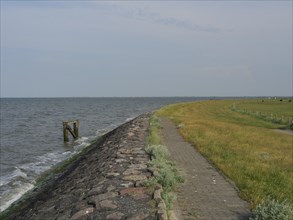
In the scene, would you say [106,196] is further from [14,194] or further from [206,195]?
[14,194]

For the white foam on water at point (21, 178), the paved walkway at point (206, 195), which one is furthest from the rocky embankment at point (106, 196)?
the white foam on water at point (21, 178)

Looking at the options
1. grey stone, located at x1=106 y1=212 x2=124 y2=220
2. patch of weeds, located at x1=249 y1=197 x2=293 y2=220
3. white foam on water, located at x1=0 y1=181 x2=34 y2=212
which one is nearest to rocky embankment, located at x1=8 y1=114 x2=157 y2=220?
grey stone, located at x1=106 y1=212 x2=124 y2=220

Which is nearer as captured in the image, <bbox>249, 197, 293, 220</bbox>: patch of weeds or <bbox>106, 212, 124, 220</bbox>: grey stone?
<bbox>249, 197, 293, 220</bbox>: patch of weeds

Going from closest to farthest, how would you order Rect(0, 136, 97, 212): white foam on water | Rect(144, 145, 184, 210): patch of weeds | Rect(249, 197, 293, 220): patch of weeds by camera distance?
Rect(249, 197, 293, 220): patch of weeds → Rect(144, 145, 184, 210): patch of weeds → Rect(0, 136, 97, 212): white foam on water

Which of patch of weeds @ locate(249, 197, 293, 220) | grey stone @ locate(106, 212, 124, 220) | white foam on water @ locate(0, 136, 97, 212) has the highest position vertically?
patch of weeds @ locate(249, 197, 293, 220)

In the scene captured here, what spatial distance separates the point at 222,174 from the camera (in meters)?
11.5

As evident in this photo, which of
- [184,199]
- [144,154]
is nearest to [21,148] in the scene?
[144,154]

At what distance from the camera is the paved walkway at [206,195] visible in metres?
7.57

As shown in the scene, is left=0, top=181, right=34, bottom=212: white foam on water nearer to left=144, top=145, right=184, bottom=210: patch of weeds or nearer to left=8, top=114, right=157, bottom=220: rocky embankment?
left=8, top=114, right=157, bottom=220: rocky embankment

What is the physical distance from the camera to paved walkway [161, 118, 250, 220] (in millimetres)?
7574

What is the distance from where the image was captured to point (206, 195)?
8961 mm

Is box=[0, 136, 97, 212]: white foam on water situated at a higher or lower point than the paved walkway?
lower

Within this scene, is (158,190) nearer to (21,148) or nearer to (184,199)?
(184,199)

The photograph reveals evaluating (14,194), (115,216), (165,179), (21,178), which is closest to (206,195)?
(165,179)
